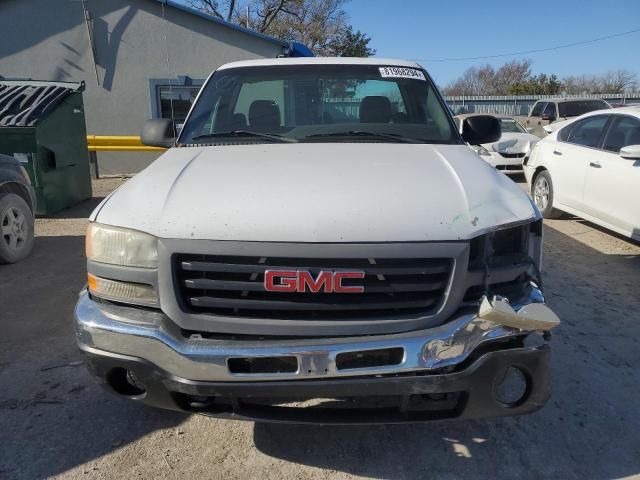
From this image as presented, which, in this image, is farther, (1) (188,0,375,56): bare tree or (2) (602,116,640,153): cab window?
(1) (188,0,375,56): bare tree

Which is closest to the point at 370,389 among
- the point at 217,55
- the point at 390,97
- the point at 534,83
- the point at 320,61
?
the point at 390,97

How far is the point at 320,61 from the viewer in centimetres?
390

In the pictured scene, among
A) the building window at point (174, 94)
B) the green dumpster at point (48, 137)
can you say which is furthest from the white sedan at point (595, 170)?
the building window at point (174, 94)

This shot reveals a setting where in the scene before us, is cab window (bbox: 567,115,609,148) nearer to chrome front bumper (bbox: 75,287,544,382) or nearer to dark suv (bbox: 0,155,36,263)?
chrome front bumper (bbox: 75,287,544,382)

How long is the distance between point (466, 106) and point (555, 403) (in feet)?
A: 86.1

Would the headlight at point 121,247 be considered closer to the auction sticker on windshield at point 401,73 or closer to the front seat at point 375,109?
the front seat at point 375,109

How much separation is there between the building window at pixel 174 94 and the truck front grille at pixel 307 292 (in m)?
10.7

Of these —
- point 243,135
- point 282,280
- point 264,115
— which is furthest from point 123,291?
point 264,115

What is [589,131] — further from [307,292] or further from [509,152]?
[307,292]

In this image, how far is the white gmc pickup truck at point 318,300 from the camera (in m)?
2.06

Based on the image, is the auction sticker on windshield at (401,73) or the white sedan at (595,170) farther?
the white sedan at (595,170)

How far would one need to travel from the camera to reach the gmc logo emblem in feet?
6.71

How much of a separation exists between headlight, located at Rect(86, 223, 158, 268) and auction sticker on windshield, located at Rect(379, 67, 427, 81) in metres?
2.35

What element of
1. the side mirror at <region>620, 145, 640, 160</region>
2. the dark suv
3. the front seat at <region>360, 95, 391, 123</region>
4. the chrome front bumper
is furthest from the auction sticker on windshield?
the dark suv
